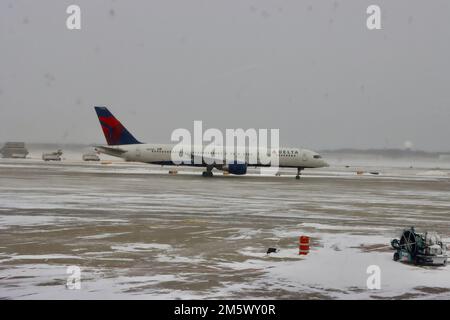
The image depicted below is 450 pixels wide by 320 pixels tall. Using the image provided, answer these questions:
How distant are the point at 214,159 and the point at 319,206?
29.1 m

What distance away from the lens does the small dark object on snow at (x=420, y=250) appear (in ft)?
49.5

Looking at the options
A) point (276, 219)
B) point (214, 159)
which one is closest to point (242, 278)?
point (276, 219)

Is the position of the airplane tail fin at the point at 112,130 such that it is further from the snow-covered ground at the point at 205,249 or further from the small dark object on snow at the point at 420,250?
the small dark object on snow at the point at 420,250

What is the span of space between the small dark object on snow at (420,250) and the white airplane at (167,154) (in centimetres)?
4189

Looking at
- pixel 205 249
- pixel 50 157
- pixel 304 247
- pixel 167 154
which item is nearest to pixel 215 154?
pixel 167 154

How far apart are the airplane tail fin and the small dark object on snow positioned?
50.7m

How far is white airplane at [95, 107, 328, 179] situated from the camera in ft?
197

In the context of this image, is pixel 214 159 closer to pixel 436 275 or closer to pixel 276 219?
pixel 276 219

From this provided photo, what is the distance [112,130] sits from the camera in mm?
64125

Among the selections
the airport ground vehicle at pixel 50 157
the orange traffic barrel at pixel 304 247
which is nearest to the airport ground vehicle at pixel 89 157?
the airport ground vehicle at pixel 50 157

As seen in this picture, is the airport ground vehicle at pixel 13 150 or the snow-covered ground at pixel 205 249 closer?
the snow-covered ground at pixel 205 249

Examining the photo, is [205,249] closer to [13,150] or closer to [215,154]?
[215,154]

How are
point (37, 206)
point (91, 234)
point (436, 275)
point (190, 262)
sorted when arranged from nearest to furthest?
1. point (436, 275)
2. point (190, 262)
3. point (91, 234)
4. point (37, 206)

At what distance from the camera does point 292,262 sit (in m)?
15.3
